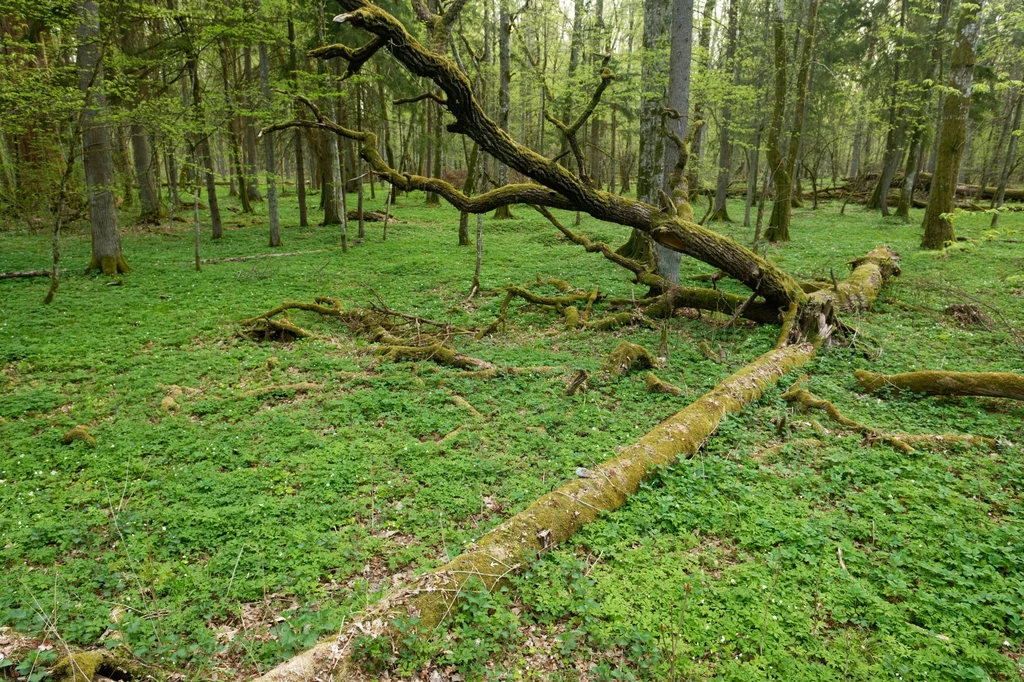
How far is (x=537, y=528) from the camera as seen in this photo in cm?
405

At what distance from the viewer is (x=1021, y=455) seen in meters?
5.09

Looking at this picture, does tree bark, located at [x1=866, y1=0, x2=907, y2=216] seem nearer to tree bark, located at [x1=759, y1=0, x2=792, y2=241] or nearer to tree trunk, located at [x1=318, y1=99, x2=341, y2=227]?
Answer: tree bark, located at [x1=759, y1=0, x2=792, y2=241]

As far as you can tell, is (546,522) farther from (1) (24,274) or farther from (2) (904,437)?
(1) (24,274)

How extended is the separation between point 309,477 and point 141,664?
2.33 meters

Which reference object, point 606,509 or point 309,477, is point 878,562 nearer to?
point 606,509

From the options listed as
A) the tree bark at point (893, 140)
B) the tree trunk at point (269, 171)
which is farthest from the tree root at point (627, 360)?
the tree bark at point (893, 140)

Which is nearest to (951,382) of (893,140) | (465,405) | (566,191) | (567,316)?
(566,191)

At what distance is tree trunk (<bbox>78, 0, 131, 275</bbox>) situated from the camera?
1192 centimetres

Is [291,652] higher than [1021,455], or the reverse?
[1021,455]

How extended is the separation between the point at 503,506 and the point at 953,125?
16783 mm

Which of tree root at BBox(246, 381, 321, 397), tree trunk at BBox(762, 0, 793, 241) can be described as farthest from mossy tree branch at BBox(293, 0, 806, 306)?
tree trunk at BBox(762, 0, 793, 241)

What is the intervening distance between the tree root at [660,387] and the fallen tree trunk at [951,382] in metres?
2.49

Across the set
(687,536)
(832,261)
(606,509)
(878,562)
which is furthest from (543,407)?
(832,261)

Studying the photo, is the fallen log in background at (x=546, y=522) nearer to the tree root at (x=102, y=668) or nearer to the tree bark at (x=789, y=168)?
the tree root at (x=102, y=668)
